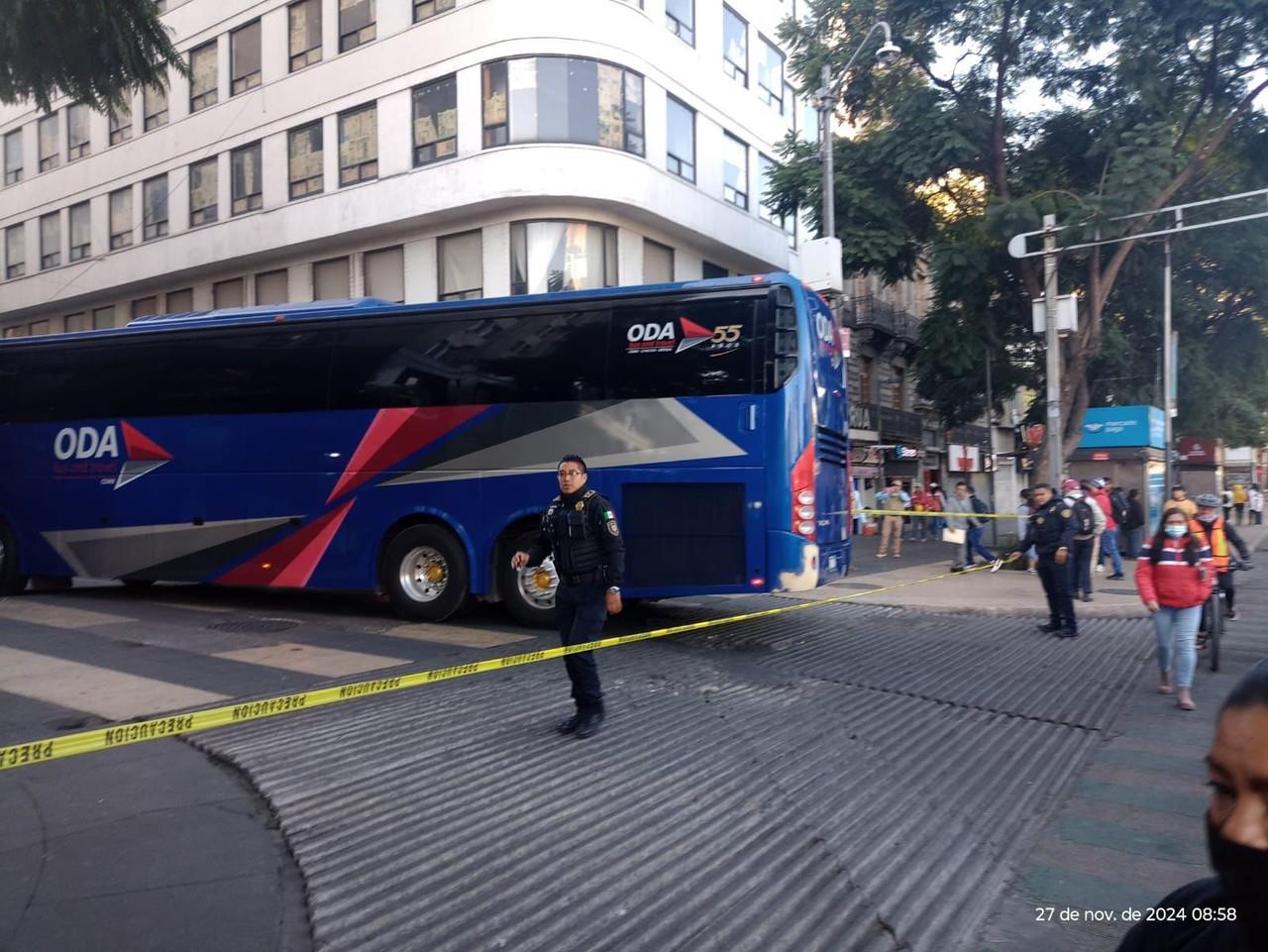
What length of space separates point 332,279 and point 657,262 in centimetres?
864

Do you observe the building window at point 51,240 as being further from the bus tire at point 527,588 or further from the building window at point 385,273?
the bus tire at point 527,588

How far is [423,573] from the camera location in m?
10.9

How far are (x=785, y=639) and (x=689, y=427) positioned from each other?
2.48 metres

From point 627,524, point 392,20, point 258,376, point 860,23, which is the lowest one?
point 627,524

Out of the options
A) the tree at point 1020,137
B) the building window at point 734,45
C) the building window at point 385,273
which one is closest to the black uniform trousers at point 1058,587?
the tree at point 1020,137

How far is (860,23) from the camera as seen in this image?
781 inches

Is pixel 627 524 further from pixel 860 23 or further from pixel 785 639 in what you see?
pixel 860 23

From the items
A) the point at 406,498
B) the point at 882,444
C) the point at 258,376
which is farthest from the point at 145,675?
the point at 882,444

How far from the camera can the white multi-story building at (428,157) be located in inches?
818

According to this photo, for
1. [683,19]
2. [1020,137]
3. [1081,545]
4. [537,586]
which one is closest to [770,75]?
[683,19]

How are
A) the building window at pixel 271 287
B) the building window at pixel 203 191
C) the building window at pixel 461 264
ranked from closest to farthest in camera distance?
the building window at pixel 461 264 → the building window at pixel 271 287 → the building window at pixel 203 191

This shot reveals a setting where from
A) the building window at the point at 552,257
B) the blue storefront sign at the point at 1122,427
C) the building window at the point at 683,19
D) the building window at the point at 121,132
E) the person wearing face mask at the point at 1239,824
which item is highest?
the building window at the point at 683,19

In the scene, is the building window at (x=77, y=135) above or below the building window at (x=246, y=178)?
above

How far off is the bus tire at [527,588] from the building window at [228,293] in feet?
64.6
